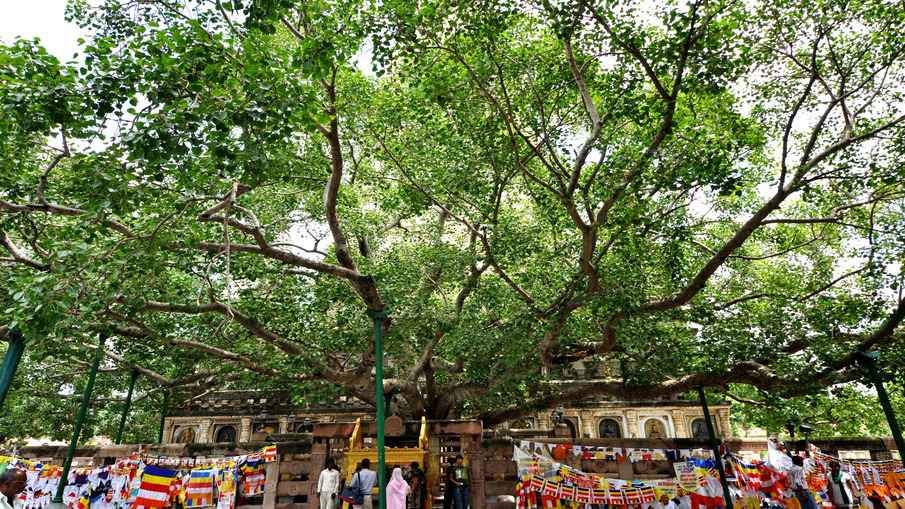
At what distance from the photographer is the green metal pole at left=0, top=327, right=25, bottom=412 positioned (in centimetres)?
574

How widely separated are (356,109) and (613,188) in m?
5.54

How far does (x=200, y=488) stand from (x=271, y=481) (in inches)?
56.5

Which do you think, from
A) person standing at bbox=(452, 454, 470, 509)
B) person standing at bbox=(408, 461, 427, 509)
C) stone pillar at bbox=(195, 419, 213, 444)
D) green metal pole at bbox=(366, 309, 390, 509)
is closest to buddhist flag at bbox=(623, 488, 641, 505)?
person standing at bbox=(452, 454, 470, 509)

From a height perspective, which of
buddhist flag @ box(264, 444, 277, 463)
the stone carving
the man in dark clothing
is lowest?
the man in dark clothing

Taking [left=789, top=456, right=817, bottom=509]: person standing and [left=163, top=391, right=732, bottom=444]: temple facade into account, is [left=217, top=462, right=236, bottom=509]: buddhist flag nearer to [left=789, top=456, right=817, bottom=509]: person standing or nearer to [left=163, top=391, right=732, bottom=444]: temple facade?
[left=789, top=456, right=817, bottom=509]: person standing

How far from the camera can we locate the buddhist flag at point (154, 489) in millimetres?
9953

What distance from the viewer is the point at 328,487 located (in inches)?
373

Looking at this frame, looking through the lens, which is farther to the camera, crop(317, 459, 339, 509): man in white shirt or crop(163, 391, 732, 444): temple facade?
crop(163, 391, 732, 444): temple facade

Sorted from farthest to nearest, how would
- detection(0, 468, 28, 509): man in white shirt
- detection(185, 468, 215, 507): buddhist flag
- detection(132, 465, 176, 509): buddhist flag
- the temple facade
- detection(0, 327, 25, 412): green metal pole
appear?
1. the temple facade
2. detection(185, 468, 215, 507): buddhist flag
3. detection(132, 465, 176, 509): buddhist flag
4. detection(0, 327, 25, 412): green metal pole
5. detection(0, 468, 28, 509): man in white shirt

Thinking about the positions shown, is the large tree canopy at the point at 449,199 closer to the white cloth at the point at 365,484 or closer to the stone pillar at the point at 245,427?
the white cloth at the point at 365,484

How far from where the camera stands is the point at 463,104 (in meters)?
9.09

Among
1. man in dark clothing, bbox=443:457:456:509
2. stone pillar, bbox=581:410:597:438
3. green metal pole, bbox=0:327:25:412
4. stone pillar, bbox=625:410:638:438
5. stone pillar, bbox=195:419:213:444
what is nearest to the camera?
green metal pole, bbox=0:327:25:412

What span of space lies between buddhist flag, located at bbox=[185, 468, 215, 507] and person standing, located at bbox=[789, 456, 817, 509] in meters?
11.6

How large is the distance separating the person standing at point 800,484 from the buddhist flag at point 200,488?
11.6m
